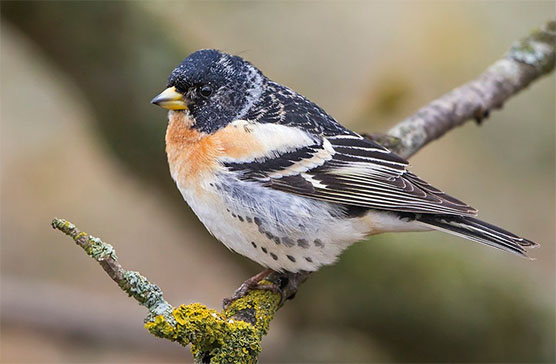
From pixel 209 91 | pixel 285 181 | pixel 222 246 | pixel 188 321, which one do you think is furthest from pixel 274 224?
pixel 222 246

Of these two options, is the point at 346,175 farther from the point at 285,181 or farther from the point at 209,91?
the point at 209,91

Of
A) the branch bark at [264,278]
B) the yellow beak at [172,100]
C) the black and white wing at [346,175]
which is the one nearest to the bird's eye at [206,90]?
the yellow beak at [172,100]

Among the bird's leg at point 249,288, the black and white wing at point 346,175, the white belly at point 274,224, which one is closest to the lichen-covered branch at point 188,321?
the bird's leg at point 249,288

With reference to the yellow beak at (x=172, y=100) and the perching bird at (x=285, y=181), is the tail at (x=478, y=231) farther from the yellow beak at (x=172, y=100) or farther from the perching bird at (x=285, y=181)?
the yellow beak at (x=172, y=100)

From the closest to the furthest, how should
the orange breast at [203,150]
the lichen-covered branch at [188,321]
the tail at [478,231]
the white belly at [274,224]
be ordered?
the lichen-covered branch at [188,321]
the tail at [478,231]
the white belly at [274,224]
the orange breast at [203,150]

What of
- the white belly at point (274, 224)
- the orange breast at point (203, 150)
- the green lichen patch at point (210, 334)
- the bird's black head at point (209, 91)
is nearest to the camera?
the green lichen patch at point (210, 334)

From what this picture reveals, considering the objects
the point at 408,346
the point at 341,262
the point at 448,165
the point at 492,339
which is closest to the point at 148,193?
the point at 341,262

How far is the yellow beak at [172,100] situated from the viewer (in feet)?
10.9

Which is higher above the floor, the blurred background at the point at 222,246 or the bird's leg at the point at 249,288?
the blurred background at the point at 222,246

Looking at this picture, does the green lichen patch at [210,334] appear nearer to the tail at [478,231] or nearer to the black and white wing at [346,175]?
the black and white wing at [346,175]

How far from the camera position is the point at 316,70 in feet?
21.8

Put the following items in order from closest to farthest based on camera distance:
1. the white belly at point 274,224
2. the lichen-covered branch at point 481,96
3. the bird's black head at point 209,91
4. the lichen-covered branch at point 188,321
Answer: the lichen-covered branch at point 188,321 → the white belly at point 274,224 → the bird's black head at point 209,91 → the lichen-covered branch at point 481,96

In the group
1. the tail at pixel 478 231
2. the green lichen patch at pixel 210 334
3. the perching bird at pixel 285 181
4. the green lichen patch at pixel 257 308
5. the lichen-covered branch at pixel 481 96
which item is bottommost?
the green lichen patch at pixel 210 334

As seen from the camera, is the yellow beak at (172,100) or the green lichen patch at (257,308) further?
the yellow beak at (172,100)
